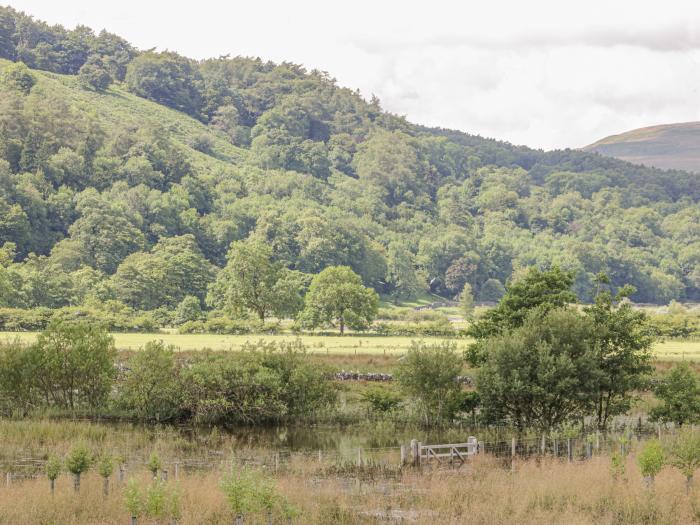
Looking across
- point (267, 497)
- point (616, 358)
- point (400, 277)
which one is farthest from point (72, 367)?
point (400, 277)

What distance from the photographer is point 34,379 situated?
50.6m

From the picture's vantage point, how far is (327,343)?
Result: 301ft

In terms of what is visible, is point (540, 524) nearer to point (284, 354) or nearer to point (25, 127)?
point (284, 354)

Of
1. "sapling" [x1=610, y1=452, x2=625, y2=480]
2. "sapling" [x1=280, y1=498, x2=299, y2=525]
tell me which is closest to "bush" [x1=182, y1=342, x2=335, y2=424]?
"sapling" [x1=610, y1=452, x2=625, y2=480]

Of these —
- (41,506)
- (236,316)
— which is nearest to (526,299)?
(41,506)

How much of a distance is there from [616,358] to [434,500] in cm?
2164

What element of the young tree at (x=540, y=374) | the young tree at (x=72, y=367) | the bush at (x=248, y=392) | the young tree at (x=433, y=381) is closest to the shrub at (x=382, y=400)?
the young tree at (x=433, y=381)

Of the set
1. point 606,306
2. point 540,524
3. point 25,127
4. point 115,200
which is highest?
point 25,127

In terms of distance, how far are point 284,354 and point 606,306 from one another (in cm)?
1714

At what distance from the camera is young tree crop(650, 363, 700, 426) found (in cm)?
4456

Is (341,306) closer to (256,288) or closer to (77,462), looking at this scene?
(256,288)

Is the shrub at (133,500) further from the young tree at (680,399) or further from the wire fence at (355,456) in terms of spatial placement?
the young tree at (680,399)

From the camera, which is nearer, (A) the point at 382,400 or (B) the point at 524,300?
(A) the point at 382,400

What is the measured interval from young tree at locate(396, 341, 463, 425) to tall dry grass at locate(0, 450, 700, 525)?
17.0m
